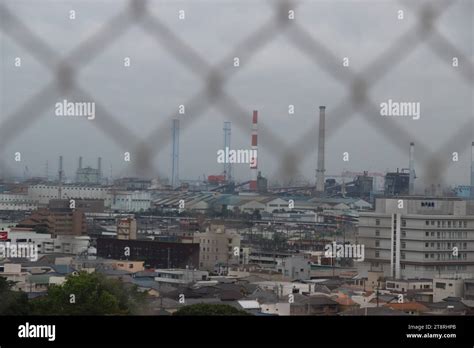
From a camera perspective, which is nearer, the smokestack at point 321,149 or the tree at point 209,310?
the tree at point 209,310

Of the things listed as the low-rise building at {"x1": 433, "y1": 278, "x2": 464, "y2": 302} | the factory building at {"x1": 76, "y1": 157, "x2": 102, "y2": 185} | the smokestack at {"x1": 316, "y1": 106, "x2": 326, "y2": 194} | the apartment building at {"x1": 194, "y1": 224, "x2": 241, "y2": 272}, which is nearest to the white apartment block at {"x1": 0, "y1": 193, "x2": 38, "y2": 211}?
the factory building at {"x1": 76, "y1": 157, "x2": 102, "y2": 185}

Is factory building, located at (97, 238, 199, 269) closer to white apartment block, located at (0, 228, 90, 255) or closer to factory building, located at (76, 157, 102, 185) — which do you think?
white apartment block, located at (0, 228, 90, 255)

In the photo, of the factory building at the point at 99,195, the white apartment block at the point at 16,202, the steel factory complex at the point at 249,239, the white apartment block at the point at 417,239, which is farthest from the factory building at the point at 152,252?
the white apartment block at the point at 417,239

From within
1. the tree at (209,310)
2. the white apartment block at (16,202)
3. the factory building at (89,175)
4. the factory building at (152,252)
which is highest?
the factory building at (89,175)

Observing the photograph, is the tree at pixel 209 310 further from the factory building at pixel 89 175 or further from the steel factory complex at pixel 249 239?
the factory building at pixel 89 175

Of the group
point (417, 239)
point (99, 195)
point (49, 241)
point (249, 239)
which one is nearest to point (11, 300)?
point (49, 241)

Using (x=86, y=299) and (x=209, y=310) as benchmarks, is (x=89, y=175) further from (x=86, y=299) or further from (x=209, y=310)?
(x=209, y=310)
